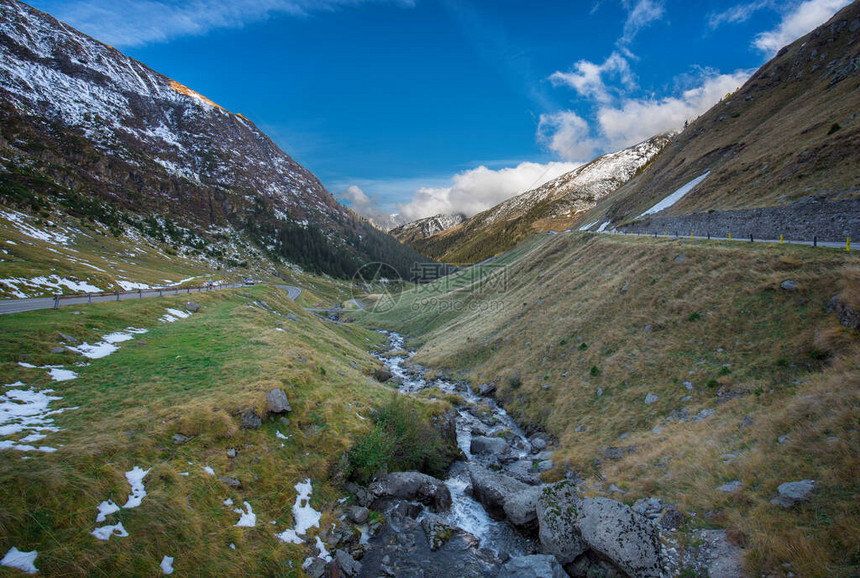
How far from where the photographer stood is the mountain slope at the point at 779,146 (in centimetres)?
3219

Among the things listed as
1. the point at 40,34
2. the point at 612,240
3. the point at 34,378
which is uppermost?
the point at 40,34

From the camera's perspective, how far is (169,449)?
13.3 m

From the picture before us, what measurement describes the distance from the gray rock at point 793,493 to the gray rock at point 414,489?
13503mm

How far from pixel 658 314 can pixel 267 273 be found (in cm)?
15054

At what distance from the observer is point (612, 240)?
156ft

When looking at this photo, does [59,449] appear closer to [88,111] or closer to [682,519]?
[682,519]

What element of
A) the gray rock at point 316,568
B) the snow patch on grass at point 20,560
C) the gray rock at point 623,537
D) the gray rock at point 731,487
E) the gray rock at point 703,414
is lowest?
the gray rock at point 316,568

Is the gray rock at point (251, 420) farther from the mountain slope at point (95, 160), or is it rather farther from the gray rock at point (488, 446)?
the mountain slope at point (95, 160)

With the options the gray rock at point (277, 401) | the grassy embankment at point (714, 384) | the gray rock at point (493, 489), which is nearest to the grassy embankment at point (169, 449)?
the gray rock at point (277, 401)

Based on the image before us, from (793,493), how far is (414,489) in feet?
49.7

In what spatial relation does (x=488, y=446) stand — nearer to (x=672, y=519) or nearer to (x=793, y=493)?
(x=672, y=519)

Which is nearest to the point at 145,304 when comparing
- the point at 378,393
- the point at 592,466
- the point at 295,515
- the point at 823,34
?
the point at 378,393

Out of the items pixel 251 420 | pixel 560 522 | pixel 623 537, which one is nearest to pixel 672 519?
pixel 623 537

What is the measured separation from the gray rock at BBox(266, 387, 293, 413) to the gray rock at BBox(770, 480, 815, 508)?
2116 cm
